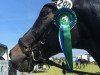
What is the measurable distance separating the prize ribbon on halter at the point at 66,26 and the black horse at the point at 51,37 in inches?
2.1

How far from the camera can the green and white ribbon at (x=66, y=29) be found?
16.9 ft

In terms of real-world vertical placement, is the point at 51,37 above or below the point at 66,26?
below

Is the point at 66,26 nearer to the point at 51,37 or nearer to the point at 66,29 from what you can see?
the point at 66,29

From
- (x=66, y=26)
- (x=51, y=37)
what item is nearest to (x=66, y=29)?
(x=66, y=26)

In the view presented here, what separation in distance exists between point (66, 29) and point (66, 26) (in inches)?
2.2

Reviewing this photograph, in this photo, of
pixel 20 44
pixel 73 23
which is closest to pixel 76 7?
pixel 73 23

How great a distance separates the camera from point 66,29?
5.24m

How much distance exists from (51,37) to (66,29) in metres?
0.22

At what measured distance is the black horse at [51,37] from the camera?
5070mm

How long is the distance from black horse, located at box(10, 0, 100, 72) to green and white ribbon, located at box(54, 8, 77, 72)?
2.1 inches

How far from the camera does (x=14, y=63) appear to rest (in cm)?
539

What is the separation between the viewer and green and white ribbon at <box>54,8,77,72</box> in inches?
203

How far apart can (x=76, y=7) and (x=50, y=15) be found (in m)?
0.36

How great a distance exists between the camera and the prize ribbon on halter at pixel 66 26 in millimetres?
5148
